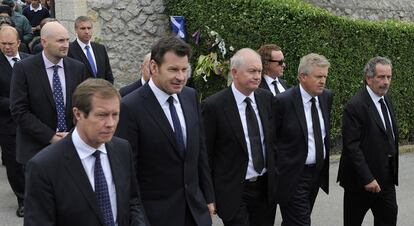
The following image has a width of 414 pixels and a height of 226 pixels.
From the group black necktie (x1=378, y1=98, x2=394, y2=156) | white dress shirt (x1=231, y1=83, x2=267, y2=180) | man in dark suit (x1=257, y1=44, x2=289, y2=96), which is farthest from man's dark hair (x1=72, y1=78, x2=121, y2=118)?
man in dark suit (x1=257, y1=44, x2=289, y2=96)

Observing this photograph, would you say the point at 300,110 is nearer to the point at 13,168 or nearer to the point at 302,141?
the point at 302,141

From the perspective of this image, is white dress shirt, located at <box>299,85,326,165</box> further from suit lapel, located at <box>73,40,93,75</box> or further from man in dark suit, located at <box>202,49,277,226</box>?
suit lapel, located at <box>73,40,93,75</box>

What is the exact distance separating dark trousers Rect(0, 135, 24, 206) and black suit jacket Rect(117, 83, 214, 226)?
317cm

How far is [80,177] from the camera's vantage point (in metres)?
3.06

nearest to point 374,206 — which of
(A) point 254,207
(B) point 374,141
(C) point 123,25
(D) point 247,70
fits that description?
(B) point 374,141

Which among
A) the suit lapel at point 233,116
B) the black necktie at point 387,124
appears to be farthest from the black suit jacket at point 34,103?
the black necktie at point 387,124

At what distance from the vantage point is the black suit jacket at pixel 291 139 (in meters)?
5.54

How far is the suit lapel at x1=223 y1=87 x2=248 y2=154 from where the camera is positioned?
4918 mm

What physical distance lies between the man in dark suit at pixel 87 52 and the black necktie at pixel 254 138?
3.35 metres

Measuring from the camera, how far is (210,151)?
500 centimetres

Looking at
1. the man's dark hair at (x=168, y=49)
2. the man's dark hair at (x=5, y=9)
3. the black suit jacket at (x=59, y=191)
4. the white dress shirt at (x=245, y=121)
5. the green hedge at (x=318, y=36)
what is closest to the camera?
the black suit jacket at (x=59, y=191)

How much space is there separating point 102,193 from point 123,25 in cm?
796

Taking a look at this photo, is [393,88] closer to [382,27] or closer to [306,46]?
[382,27]

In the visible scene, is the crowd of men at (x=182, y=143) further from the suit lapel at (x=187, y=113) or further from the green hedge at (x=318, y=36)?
the green hedge at (x=318, y=36)
